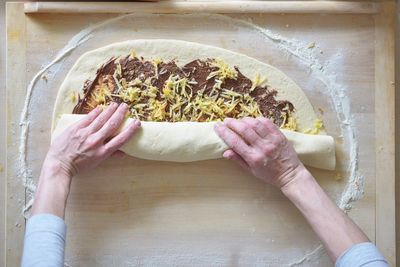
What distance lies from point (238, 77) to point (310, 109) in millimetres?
216

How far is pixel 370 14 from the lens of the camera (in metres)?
1.19

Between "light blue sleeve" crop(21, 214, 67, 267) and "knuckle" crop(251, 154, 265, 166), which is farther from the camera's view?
"knuckle" crop(251, 154, 265, 166)

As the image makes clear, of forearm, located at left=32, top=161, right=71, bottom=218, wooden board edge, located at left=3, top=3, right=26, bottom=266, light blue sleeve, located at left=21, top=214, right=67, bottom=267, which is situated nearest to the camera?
light blue sleeve, located at left=21, top=214, right=67, bottom=267

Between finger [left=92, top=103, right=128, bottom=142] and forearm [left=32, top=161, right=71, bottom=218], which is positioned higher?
finger [left=92, top=103, right=128, bottom=142]

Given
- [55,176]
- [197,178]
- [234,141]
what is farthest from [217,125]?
[55,176]

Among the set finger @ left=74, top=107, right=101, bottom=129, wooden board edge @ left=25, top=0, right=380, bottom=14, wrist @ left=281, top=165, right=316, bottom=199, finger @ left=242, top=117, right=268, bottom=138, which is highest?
wooden board edge @ left=25, top=0, right=380, bottom=14

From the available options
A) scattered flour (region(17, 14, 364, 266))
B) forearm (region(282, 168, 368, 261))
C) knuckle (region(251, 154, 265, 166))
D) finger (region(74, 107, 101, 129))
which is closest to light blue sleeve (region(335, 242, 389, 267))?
forearm (region(282, 168, 368, 261))

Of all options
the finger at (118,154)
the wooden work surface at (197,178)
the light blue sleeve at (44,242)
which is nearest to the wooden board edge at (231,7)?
the wooden work surface at (197,178)

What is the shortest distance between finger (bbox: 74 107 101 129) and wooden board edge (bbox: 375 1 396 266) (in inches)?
29.9

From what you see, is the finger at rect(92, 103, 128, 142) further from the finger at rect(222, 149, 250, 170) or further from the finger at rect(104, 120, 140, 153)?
the finger at rect(222, 149, 250, 170)

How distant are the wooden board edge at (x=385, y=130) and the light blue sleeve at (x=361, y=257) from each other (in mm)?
209

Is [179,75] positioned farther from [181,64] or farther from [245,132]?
[245,132]

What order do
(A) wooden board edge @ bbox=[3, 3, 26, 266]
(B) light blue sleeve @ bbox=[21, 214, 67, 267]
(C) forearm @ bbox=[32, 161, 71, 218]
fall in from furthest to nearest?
(A) wooden board edge @ bbox=[3, 3, 26, 266] → (C) forearm @ bbox=[32, 161, 71, 218] → (B) light blue sleeve @ bbox=[21, 214, 67, 267]

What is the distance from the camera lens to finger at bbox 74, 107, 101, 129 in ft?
3.64
